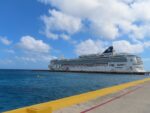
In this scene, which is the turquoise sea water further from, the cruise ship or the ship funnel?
the ship funnel

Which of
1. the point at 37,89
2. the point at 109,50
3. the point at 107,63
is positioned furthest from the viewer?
the point at 109,50

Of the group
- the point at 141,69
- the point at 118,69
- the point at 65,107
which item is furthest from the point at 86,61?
the point at 65,107

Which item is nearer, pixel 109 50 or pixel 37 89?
pixel 37 89

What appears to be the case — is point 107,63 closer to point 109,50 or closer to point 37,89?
point 109,50

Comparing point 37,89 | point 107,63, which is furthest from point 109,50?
point 37,89

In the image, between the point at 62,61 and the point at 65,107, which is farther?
the point at 62,61

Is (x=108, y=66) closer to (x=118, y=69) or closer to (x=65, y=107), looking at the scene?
(x=118, y=69)

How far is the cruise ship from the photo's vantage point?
12538cm

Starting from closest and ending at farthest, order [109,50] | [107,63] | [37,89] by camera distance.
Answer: [37,89] → [107,63] → [109,50]

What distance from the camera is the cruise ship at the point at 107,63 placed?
125 metres

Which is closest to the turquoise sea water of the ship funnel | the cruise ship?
the cruise ship

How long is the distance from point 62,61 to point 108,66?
34.0 meters

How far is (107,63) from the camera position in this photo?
427 feet

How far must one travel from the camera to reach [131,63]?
125 m
